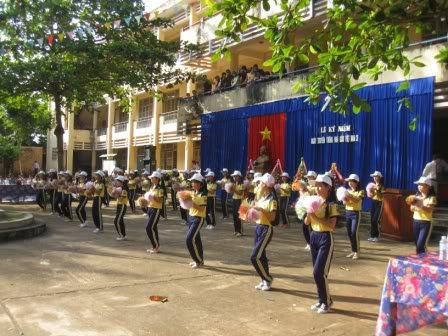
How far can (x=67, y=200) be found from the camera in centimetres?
1644

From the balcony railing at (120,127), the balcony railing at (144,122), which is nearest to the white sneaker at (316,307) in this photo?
the balcony railing at (144,122)

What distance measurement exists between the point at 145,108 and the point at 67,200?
1842cm

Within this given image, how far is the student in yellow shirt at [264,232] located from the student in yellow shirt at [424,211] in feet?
10.5

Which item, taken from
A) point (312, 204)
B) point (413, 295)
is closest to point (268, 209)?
point (312, 204)

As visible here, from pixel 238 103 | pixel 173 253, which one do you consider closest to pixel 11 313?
pixel 173 253

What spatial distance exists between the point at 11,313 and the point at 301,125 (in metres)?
12.7

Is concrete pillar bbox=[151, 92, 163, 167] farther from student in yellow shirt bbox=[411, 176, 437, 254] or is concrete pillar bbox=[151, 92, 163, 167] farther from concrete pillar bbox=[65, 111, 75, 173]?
student in yellow shirt bbox=[411, 176, 437, 254]

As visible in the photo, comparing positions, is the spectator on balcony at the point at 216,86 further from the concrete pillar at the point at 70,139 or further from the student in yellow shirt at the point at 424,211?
the concrete pillar at the point at 70,139

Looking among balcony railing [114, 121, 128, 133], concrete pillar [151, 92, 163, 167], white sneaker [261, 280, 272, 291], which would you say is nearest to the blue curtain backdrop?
white sneaker [261, 280, 272, 291]

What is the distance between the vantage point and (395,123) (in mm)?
13844

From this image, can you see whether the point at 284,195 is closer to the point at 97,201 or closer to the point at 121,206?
the point at 121,206

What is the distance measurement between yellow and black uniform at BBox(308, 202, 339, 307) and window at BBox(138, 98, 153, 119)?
2732cm

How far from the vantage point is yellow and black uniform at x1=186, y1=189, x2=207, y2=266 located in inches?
347

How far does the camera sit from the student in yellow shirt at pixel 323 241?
20.7 feet
